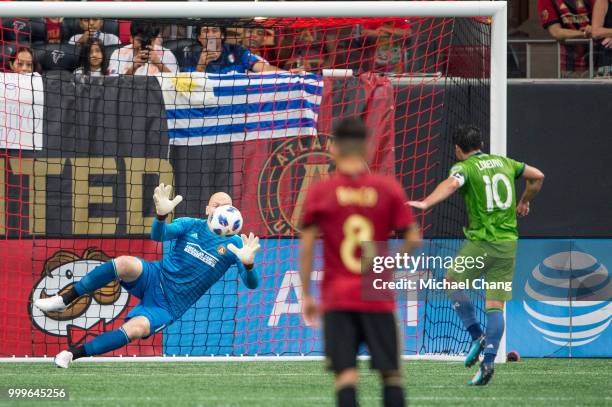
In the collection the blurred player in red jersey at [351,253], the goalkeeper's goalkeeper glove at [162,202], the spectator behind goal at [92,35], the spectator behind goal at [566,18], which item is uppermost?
the spectator behind goal at [566,18]

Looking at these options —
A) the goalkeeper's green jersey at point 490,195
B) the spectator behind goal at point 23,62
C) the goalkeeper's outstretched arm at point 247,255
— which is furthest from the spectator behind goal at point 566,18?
the spectator behind goal at point 23,62

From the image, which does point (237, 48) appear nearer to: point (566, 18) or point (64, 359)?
point (566, 18)

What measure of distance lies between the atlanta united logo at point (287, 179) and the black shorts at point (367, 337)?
6325 mm

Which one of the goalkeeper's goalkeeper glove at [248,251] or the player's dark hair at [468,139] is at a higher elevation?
the player's dark hair at [468,139]

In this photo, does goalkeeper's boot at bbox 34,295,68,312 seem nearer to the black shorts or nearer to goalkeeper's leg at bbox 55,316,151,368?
goalkeeper's leg at bbox 55,316,151,368

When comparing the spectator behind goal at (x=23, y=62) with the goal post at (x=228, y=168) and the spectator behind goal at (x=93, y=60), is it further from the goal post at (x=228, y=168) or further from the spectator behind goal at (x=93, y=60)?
the spectator behind goal at (x=93, y=60)

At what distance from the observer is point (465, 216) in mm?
11438

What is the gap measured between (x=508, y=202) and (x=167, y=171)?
404 centimetres

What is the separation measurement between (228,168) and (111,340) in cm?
302

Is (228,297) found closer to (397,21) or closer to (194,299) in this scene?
(194,299)

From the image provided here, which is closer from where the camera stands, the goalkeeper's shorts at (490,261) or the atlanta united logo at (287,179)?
the goalkeeper's shorts at (490,261)

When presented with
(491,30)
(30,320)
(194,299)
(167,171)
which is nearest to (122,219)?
(167,171)

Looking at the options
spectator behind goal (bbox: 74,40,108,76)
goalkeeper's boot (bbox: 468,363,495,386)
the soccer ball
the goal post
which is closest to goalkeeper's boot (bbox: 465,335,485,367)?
goalkeeper's boot (bbox: 468,363,495,386)

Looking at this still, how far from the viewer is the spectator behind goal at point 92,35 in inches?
466
